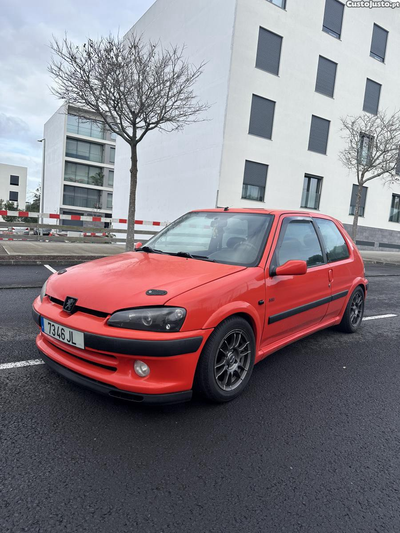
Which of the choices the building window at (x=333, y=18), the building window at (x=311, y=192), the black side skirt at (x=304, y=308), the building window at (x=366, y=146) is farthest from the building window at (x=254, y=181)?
the black side skirt at (x=304, y=308)

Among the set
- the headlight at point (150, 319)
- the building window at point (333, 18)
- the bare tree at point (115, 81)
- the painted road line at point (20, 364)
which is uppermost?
the building window at point (333, 18)

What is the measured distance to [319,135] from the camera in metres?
21.5

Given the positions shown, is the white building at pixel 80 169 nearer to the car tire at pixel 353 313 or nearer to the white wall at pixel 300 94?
the white wall at pixel 300 94

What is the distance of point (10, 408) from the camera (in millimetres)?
2604

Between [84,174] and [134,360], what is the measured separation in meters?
53.5

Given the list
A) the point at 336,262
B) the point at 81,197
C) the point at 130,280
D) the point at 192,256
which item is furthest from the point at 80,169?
the point at 130,280

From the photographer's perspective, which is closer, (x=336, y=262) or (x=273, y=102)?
(x=336, y=262)

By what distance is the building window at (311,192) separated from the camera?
21.5m

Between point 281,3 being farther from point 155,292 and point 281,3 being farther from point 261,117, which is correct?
point 155,292

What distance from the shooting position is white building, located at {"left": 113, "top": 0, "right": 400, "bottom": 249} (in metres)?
18.1

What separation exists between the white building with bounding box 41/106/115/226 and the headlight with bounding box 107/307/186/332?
165ft

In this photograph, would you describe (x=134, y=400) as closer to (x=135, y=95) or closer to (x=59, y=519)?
(x=59, y=519)

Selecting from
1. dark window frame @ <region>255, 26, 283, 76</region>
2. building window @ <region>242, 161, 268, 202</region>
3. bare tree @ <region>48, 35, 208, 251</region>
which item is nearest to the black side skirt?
bare tree @ <region>48, 35, 208, 251</region>

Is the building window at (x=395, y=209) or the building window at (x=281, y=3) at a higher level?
the building window at (x=281, y=3)
